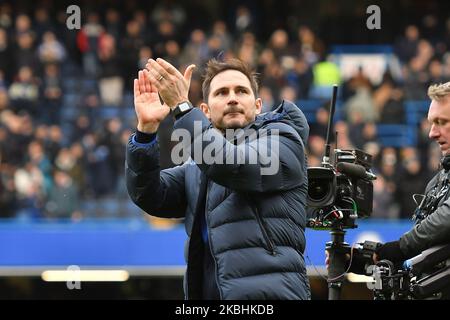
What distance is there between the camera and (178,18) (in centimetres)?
→ 1945

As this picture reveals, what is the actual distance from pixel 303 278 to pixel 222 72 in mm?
1188

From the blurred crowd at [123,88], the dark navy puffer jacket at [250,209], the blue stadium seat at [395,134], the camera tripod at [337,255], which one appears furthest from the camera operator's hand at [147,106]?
the blue stadium seat at [395,134]

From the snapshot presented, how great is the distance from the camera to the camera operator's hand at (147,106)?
17.0 ft

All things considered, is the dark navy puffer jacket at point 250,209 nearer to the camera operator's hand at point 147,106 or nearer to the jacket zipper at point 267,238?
the jacket zipper at point 267,238

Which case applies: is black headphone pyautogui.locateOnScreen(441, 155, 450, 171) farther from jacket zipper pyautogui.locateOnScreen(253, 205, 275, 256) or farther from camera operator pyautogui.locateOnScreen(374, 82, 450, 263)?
jacket zipper pyautogui.locateOnScreen(253, 205, 275, 256)

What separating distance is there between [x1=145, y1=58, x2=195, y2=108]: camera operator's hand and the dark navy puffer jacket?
129 millimetres

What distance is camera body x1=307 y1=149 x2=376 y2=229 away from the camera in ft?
19.6

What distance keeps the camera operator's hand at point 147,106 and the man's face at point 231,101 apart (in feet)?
1.06

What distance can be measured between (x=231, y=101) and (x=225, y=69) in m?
0.24

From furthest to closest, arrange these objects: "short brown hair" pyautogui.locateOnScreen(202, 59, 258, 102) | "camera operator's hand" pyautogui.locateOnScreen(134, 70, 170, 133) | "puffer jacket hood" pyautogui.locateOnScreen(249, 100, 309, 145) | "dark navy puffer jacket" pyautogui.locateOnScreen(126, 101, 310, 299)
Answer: "short brown hair" pyautogui.locateOnScreen(202, 59, 258, 102), "puffer jacket hood" pyautogui.locateOnScreen(249, 100, 309, 145), "camera operator's hand" pyautogui.locateOnScreen(134, 70, 170, 133), "dark navy puffer jacket" pyautogui.locateOnScreen(126, 101, 310, 299)

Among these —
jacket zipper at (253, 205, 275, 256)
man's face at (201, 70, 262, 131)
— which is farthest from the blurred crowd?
jacket zipper at (253, 205, 275, 256)

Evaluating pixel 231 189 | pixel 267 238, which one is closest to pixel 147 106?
pixel 231 189

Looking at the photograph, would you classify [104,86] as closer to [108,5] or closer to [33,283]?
[108,5]

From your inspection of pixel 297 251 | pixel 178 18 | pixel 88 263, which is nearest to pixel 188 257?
pixel 297 251
